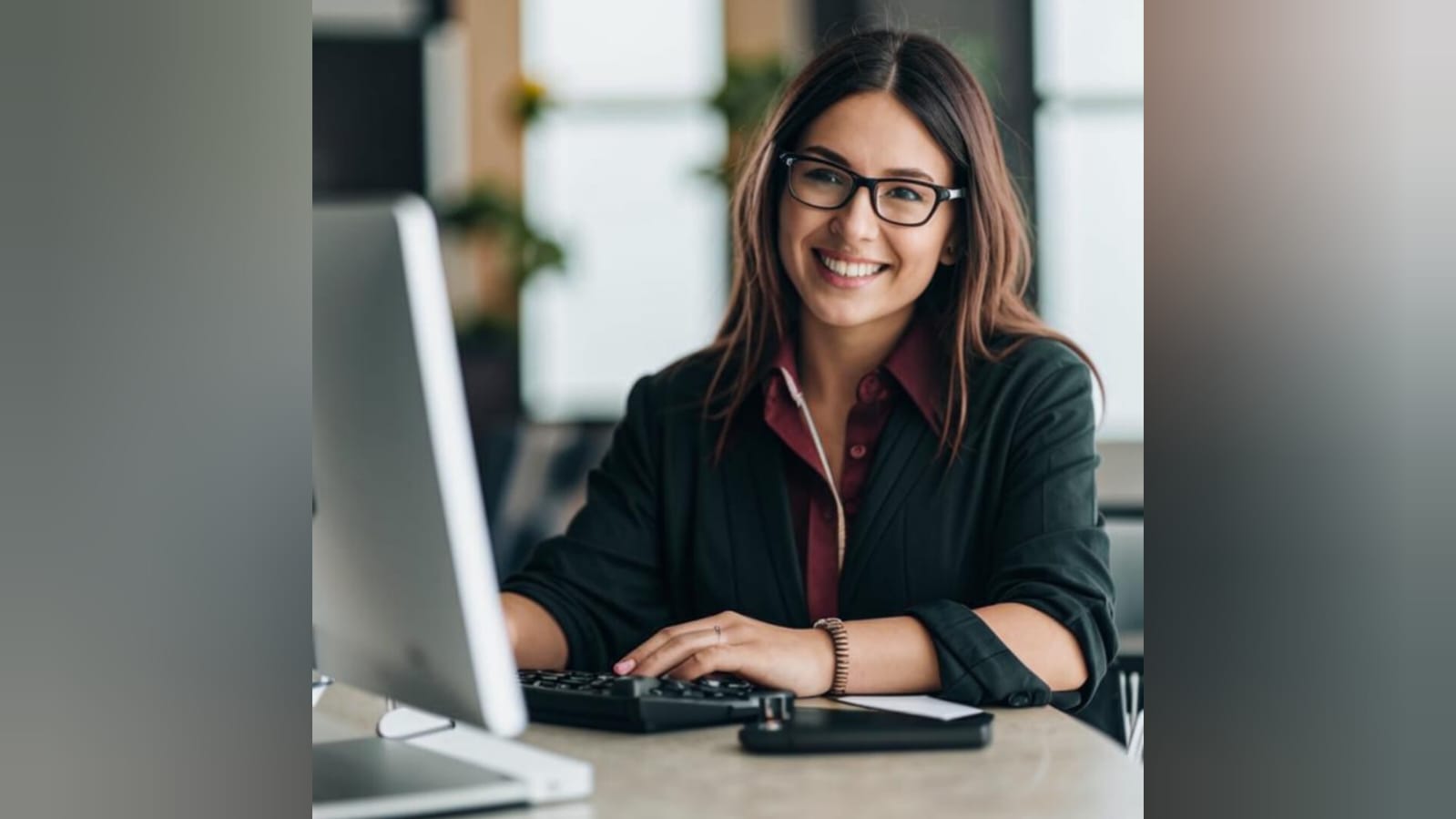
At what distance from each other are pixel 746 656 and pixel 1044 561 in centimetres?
34

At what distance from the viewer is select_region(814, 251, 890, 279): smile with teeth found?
5.24 ft

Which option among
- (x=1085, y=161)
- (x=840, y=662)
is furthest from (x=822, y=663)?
(x=1085, y=161)

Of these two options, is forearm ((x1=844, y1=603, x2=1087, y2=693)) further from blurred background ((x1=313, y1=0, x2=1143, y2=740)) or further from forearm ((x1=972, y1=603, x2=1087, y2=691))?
blurred background ((x1=313, y1=0, x2=1143, y2=740))

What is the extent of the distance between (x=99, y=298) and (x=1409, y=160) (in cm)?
58

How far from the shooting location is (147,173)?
23.4 inches

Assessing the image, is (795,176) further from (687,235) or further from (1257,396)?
(687,235)

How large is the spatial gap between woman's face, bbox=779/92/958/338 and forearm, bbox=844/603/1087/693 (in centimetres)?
46

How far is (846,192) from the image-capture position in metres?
1.61

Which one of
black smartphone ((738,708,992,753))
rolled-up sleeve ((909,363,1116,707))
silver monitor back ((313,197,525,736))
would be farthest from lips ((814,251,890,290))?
silver monitor back ((313,197,525,736))

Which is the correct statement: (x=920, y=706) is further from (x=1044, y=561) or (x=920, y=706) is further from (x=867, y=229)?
(x=867, y=229)

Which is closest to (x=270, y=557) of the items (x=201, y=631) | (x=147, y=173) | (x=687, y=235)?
(x=201, y=631)

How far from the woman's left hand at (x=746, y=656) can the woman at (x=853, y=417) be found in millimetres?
273

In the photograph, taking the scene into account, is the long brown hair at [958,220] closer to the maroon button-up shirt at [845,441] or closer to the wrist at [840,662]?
the maroon button-up shirt at [845,441]

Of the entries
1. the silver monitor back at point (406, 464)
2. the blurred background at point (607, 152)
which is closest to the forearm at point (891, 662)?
the silver monitor back at point (406, 464)
